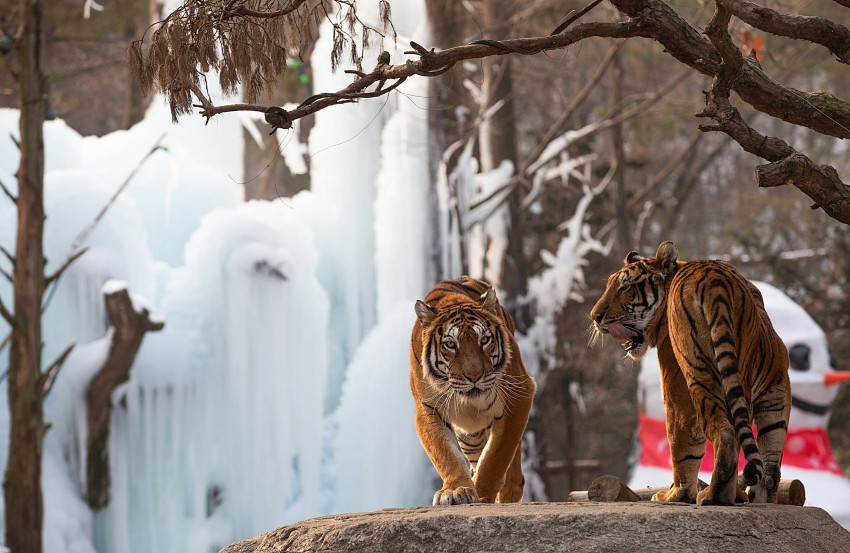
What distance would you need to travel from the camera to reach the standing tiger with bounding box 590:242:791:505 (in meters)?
4.02

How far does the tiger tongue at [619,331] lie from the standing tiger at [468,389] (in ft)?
1.58

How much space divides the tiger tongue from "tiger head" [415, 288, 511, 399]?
0.48 metres

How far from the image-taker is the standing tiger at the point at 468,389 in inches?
181

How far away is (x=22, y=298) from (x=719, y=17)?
23.5 feet

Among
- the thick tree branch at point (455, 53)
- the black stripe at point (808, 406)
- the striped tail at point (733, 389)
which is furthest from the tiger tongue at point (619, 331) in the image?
the black stripe at point (808, 406)

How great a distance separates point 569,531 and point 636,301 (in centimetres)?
115

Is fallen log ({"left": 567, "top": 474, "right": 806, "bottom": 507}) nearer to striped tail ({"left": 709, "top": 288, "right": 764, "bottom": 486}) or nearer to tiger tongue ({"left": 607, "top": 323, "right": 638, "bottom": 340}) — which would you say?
striped tail ({"left": 709, "top": 288, "right": 764, "bottom": 486})

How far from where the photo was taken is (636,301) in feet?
14.8

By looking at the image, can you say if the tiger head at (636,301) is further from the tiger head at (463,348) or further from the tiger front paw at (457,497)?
the tiger front paw at (457,497)

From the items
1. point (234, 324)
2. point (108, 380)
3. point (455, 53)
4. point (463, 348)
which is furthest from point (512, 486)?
point (234, 324)

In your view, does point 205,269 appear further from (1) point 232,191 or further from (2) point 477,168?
(2) point 477,168

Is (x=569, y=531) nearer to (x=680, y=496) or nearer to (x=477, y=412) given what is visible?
(x=680, y=496)

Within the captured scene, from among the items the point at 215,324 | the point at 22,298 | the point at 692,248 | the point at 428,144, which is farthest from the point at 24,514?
the point at 692,248

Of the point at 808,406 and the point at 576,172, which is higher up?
the point at 576,172
